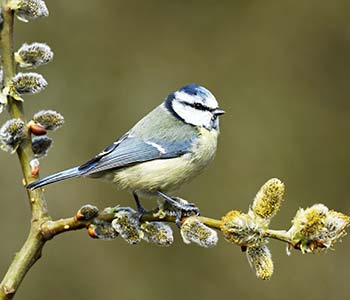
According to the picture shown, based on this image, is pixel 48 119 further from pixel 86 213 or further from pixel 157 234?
pixel 157 234

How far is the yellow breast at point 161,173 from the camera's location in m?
2.38

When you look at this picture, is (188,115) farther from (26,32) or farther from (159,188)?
(26,32)

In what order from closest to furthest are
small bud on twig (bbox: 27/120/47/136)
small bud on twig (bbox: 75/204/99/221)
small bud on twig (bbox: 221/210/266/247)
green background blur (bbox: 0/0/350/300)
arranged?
small bud on twig (bbox: 221/210/266/247) → small bud on twig (bbox: 75/204/99/221) → small bud on twig (bbox: 27/120/47/136) → green background blur (bbox: 0/0/350/300)

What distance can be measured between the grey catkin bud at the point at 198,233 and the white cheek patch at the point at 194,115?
1.01 meters

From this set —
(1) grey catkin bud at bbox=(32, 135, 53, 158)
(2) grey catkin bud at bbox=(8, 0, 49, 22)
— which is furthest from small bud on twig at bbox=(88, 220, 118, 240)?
(2) grey catkin bud at bbox=(8, 0, 49, 22)

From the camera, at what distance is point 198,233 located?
63.8 inches

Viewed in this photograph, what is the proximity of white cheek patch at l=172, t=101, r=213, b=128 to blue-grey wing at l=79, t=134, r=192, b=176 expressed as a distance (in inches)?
5.6

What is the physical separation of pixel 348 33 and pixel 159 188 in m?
3.32

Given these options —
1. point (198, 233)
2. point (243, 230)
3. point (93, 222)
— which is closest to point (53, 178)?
point (93, 222)

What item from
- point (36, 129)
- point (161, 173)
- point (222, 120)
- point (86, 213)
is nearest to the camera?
point (86, 213)

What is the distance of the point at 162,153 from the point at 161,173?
0.10 m

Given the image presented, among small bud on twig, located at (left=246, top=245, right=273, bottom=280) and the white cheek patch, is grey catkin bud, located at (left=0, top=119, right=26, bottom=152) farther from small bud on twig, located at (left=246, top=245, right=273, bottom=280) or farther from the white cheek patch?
the white cheek patch

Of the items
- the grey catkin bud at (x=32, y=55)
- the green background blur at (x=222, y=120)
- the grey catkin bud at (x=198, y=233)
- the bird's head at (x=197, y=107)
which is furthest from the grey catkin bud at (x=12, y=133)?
the green background blur at (x=222, y=120)

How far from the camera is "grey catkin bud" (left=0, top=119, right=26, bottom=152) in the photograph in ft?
5.72
